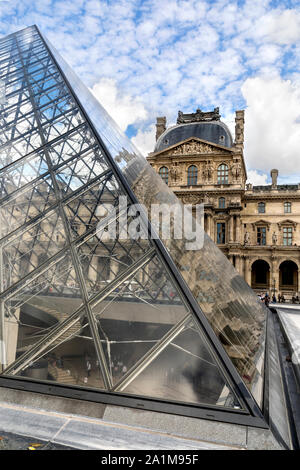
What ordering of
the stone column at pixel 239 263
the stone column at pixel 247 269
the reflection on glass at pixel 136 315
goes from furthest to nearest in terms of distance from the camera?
1. the stone column at pixel 247 269
2. the stone column at pixel 239 263
3. the reflection on glass at pixel 136 315

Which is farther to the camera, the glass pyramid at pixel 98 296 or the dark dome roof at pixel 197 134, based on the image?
the dark dome roof at pixel 197 134

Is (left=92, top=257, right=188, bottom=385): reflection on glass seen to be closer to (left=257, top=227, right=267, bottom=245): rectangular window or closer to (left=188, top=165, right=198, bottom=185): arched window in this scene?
(left=188, top=165, right=198, bottom=185): arched window

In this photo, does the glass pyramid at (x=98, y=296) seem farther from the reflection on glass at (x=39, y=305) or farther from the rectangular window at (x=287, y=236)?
the rectangular window at (x=287, y=236)

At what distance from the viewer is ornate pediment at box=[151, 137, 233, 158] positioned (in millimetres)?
43719

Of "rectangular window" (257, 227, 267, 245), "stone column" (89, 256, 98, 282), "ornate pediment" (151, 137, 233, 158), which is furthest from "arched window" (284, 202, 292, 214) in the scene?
"stone column" (89, 256, 98, 282)

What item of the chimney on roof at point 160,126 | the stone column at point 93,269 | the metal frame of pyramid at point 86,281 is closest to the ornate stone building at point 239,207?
the chimney on roof at point 160,126

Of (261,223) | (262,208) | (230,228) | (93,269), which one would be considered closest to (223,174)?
(262,208)

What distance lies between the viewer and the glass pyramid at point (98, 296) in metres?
3.83

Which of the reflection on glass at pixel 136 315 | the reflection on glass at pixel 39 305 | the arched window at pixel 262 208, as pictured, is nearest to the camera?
the reflection on glass at pixel 136 315

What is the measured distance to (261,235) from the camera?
43.9m

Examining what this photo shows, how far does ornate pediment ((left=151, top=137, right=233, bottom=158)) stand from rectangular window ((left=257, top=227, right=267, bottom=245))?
470 inches

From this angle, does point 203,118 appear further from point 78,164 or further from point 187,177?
point 78,164

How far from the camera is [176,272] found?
4496 mm

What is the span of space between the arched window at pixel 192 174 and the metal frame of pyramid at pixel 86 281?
38032 mm
